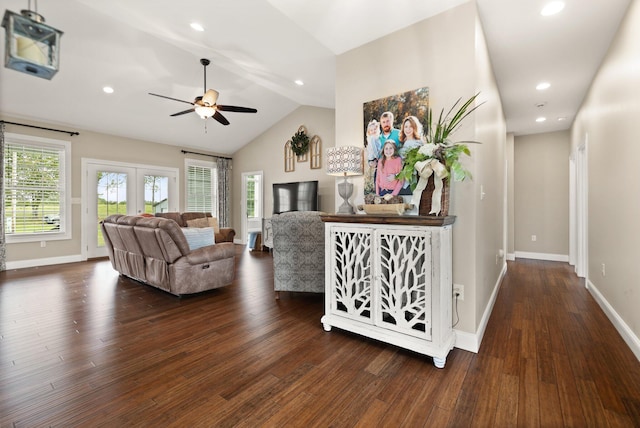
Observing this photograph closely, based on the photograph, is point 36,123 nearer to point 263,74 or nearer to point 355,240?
point 263,74

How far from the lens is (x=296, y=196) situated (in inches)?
265

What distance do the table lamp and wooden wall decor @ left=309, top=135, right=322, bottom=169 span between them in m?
3.97

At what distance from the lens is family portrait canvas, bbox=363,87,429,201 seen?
252cm

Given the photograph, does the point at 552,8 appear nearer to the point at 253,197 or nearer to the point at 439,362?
the point at 439,362

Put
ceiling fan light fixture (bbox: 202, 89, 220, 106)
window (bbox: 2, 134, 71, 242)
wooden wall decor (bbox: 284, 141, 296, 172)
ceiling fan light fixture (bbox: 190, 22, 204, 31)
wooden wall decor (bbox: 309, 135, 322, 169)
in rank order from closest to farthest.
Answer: ceiling fan light fixture (bbox: 190, 22, 204, 31) < ceiling fan light fixture (bbox: 202, 89, 220, 106) < window (bbox: 2, 134, 71, 242) < wooden wall decor (bbox: 309, 135, 322, 169) < wooden wall decor (bbox: 284, 141, 296, 172)

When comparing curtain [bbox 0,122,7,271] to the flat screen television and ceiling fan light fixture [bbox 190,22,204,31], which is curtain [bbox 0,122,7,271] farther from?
the flat screen television

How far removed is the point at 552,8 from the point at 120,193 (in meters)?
7.67

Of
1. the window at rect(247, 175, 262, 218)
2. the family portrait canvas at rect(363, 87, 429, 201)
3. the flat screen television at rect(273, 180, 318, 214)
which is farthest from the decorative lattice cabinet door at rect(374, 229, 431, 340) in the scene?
the window at rect(247, 175, 262, 218)

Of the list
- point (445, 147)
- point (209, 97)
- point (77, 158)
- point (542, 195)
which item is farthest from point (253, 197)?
point (542, 195)

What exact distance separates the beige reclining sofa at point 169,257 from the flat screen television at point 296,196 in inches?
114

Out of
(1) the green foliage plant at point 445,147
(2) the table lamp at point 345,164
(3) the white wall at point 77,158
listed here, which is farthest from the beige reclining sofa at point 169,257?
(3) the white wall at point 77,158

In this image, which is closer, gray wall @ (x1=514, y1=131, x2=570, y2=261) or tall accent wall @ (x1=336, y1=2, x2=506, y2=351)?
tall accent wall @ (x1=336, y1=2, x2=506, y2=351)

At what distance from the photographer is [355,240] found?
2.38 metres

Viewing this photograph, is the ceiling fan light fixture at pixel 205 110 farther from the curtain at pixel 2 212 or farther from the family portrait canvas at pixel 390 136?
the curtain at pixel 2 212
